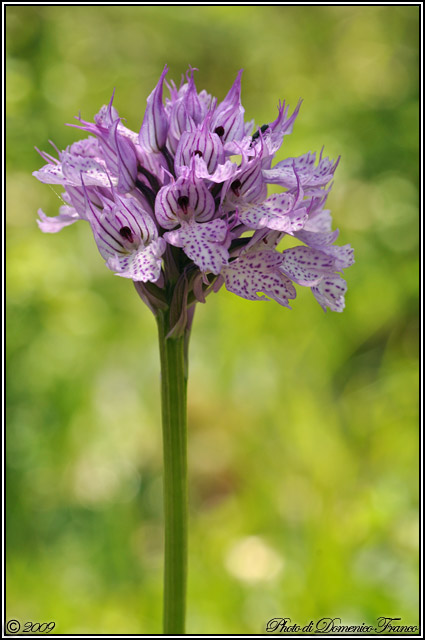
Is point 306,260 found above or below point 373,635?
above

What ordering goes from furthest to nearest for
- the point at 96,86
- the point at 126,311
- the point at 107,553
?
the point at 96,86
the point at 126,311
the point at 107,553

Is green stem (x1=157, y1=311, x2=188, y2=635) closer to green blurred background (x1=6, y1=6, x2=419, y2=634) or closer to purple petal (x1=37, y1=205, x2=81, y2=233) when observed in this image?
purple petal (x1=37, y1=205, x2=81, y2=233)

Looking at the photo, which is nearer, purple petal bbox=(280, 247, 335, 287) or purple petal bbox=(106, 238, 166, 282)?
purple petal bbox=(106, 238, 166, 282)

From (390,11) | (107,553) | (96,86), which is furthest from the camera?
(390,11)

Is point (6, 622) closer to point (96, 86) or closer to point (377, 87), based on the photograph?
point (96, 86)

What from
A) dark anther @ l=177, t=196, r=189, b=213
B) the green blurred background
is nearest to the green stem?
dark anther @ l=177, t=196, r=189, b=213

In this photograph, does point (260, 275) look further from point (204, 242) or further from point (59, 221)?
point (59, 221)

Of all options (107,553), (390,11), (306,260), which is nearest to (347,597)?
(107,553)
